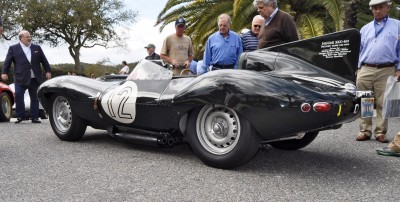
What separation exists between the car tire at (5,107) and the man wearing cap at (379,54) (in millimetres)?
6755

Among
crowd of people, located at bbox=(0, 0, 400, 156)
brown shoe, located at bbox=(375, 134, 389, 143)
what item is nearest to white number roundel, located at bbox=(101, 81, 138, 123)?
crowd of people, located at bbox=(0, 0, 400, 156)

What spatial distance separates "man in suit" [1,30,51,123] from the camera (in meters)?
7.86

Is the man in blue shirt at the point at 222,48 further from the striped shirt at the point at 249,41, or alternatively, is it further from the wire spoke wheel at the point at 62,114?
the wire spoke wheel at the point at 62,114

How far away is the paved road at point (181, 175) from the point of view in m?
2.99

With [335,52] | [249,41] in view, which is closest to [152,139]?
[335,52]

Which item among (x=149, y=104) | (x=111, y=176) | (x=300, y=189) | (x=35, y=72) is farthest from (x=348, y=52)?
(x=35, y=72)

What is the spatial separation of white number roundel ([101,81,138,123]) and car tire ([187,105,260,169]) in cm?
84

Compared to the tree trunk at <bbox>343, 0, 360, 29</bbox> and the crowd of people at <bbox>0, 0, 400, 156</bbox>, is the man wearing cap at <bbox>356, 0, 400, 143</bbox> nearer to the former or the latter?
the crowd of people at <bbox>0, 0, 400, 156</bbox>

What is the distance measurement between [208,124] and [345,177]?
127 centimetres

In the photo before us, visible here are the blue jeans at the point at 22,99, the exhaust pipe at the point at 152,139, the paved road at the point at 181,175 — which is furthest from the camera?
the blue jeans at the point at 22,99

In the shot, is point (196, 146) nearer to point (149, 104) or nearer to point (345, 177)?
point (149, 104)

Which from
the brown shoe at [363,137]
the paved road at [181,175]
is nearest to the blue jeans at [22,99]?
the paved road at [181,175]

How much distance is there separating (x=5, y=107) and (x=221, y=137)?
21.3 ft

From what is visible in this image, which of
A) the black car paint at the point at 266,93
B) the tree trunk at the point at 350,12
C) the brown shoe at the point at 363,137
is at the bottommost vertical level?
→ the brown shoe at the point at 363,137
